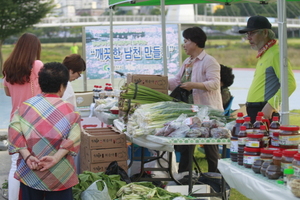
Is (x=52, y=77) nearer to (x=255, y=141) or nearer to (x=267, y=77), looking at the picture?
(x=255, y=141)

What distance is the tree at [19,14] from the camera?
1173 inches

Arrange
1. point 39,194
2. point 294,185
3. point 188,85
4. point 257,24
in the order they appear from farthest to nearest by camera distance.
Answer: point 188,85
point 257,24
point 39,194
point 294,185

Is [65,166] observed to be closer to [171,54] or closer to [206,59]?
[206,59]

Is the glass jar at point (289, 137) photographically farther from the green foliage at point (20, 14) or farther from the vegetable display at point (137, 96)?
the green foliage at point (20, 14)

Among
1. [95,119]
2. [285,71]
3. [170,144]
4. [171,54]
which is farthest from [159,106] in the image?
[171,54]

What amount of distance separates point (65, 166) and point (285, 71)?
63.8 inches

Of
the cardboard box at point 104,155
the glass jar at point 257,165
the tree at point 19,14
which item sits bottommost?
the cardboard box at point 104,155

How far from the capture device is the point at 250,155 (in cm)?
287

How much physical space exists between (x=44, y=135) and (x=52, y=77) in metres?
0.36

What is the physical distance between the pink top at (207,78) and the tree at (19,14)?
25983mm

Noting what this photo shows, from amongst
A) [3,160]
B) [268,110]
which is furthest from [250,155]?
[3,160]

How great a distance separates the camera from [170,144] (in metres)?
3.74

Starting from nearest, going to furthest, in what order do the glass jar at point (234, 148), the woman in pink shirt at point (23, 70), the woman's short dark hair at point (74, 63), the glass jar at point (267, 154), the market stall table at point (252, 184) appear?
the market stall table at point (252, 184) → the glass jar at point (267, 154) → the glass jar at point (234, 148) → the woman in pink shirt at point (23, 70) → the woman's short dark hair at point (74, 63)

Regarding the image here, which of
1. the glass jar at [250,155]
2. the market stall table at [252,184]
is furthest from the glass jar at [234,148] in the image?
the glass jar at [250,155]
